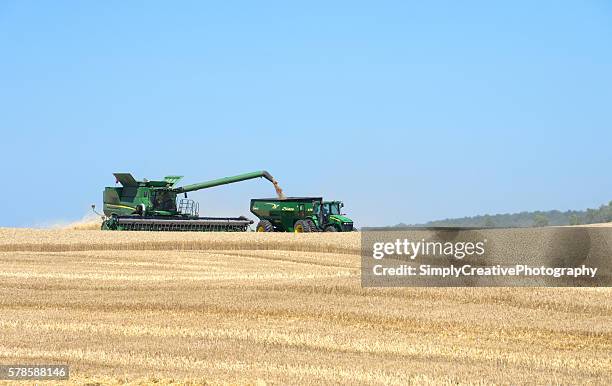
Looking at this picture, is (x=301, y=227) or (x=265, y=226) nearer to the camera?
(x=301, y=227)

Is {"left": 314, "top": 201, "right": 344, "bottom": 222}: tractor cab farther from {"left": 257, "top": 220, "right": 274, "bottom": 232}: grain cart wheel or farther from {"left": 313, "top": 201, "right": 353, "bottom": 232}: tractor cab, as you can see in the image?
{"left": 257, "top": 220, "right": 274, "bottom": 232}: grain cart wheel

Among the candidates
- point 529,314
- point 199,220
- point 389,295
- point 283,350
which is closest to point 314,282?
point 389,295

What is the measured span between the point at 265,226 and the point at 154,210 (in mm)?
5991

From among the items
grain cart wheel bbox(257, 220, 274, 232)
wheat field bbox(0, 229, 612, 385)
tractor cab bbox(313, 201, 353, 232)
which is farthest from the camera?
grain cart wheel bbox(257, 220, 274, 232)

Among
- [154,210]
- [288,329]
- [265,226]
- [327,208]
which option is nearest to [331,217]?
[327,208]

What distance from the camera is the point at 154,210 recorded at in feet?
143

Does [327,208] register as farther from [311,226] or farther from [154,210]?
[154,210]

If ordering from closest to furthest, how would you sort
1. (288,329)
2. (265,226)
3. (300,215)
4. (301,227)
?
(288,329) < (301,227) < (300,215) < (265,226)

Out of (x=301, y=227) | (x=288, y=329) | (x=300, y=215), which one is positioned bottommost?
(x=288, y=329)

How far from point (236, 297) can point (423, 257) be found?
9.62m

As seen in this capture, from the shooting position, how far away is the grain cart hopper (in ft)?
137

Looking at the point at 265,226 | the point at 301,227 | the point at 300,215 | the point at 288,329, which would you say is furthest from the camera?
the point at 265,226

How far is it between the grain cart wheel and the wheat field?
56.3ft

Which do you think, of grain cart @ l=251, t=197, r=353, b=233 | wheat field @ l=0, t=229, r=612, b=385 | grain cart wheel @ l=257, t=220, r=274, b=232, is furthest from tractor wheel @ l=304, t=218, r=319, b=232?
wheat field @ l=0, t=229, r=612, b=385
